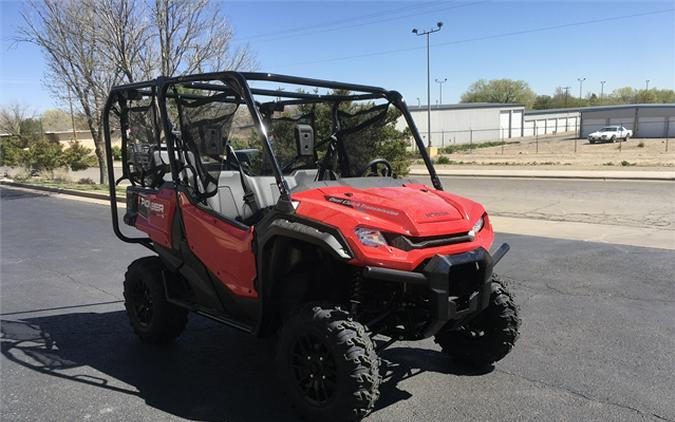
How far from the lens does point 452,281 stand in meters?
3.19

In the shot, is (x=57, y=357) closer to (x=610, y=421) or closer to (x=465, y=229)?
(x=465, y=229)

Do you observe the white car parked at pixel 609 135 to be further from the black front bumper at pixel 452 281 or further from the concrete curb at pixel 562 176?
the black front bumper at pixel 452 281

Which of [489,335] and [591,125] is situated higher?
[489,335]

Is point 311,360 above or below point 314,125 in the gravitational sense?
below

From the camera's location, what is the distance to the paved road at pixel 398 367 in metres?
3.50

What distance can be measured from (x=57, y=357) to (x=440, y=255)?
329cm

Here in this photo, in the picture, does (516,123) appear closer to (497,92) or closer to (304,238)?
(497,92)

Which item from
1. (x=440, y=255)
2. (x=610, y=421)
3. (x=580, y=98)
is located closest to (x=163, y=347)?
(x=440, y=255)

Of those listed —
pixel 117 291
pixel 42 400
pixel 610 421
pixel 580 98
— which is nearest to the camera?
pixel 610 421

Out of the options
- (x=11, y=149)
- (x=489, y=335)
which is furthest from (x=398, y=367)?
(x=11, y=149)

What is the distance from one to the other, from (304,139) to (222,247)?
97cm

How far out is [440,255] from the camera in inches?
120

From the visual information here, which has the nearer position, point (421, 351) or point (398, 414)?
point (398, 414)

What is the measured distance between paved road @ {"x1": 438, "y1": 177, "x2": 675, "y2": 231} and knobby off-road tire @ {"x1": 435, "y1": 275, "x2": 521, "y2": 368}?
820cm
